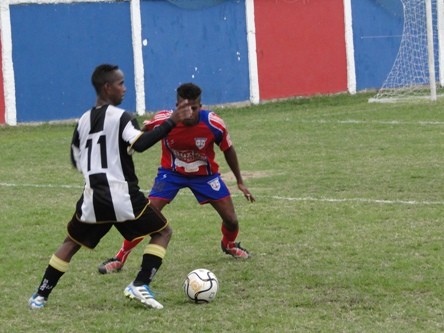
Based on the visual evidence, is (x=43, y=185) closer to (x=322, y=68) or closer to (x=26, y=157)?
(x=26, y=157)

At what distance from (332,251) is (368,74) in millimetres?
18083

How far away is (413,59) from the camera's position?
2628 centimetres

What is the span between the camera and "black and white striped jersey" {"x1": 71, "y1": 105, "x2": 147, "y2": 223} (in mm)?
7180

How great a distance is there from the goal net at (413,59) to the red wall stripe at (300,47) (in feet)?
4.55

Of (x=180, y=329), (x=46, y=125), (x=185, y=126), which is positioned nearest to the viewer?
(x=180, y=329)

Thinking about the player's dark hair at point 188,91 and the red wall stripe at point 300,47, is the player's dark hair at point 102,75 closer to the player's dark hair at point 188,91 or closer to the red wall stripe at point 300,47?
the player's dark hair at point 188,91

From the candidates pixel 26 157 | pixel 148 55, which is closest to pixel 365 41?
pixel 148 55

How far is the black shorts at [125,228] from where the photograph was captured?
7.40 meters

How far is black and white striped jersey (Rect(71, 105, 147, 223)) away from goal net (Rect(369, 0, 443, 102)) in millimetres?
17080

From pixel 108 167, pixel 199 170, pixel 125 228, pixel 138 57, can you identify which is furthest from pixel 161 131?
pixel 138 57

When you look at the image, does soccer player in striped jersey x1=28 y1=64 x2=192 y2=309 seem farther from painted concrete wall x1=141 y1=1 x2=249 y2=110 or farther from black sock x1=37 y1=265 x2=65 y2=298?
painted concrete wall x1=141 y1=1 x2=249 y2=110

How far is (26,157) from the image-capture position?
16.8 meters

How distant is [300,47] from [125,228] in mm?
18419

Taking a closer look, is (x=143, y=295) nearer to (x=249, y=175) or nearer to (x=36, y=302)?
(x=36, y=302)
